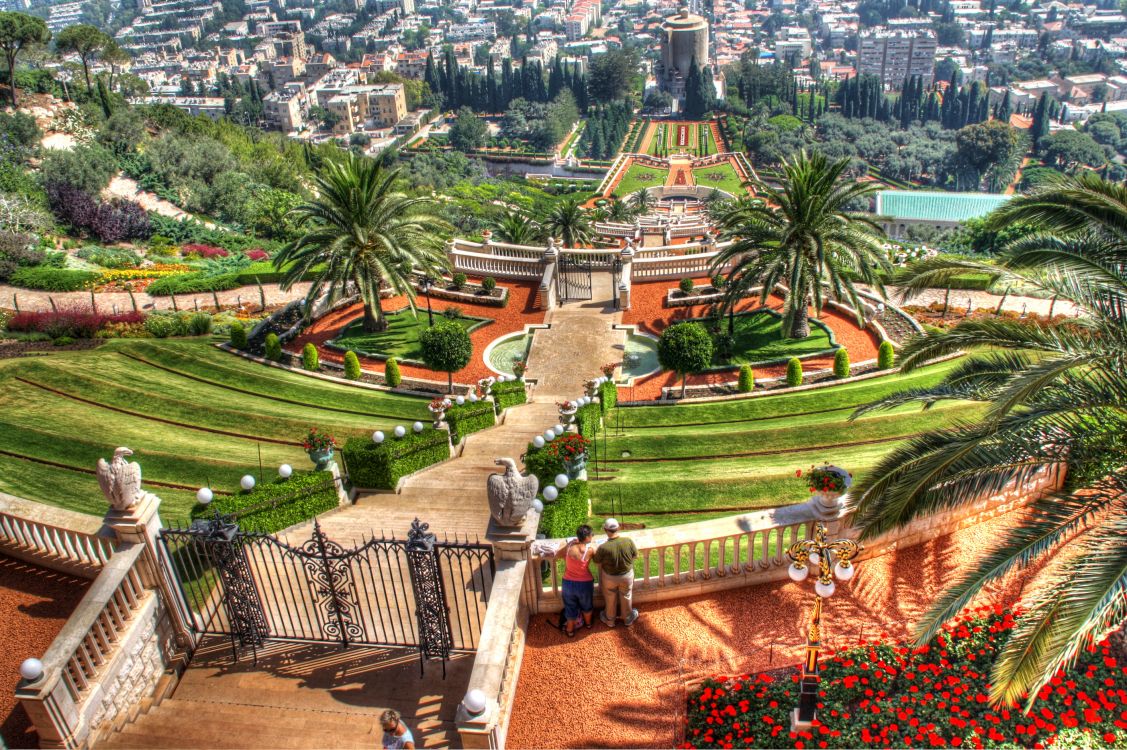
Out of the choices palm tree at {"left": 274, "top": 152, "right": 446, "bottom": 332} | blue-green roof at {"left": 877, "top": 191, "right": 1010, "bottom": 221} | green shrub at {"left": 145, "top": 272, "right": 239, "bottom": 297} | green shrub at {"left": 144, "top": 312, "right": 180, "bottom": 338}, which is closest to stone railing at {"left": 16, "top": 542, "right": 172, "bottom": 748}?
palm tree at {"left": 274, "top": 152, "right": 446, "bottom": 332}

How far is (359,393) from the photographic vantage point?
2827 centimetres

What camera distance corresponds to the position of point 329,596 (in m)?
13.4

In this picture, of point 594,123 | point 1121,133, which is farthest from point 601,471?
point 1121,133

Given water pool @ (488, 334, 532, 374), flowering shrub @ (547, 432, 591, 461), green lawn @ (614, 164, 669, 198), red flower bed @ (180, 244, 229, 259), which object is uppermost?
flowering shrub @ (547, 432, 591, 461)

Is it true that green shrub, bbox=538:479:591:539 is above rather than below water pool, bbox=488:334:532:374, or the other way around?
above

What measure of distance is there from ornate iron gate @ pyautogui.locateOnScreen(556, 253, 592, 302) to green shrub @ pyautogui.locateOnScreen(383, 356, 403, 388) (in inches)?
395

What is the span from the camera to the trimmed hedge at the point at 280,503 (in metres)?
16.2

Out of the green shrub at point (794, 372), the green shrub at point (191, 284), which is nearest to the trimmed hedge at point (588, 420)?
the green shrub at point (794, 372)

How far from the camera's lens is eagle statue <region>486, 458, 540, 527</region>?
1208 cm

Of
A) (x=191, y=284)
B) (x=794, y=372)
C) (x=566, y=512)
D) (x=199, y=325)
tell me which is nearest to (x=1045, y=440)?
(x=566, y=512)

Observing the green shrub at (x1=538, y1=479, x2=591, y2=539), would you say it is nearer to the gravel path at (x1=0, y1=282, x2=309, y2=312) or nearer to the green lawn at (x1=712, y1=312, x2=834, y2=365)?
the green lawn at (x1=712, y1=312, x2=834, y2=365)

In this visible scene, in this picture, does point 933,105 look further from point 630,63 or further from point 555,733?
point 555,733

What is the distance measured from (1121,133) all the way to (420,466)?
730 ft

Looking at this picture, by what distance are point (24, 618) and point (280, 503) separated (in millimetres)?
4835
